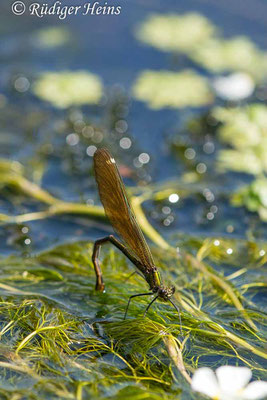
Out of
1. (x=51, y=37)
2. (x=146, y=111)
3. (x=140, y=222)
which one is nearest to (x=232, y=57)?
(x=146, y=111)

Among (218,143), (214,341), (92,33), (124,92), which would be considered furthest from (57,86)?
(214,341)

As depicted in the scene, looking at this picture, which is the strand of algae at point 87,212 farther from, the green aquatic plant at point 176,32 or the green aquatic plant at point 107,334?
the green aquatic plant at point 176,32

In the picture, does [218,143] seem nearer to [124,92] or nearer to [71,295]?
[124,92]

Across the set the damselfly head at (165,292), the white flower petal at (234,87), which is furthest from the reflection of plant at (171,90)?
the damselfly head at (165,292)

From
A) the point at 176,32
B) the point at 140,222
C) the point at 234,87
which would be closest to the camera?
the point at 140,222

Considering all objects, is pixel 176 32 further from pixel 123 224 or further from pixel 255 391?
pixel 255 391
